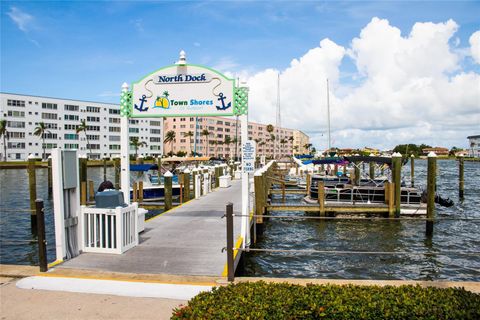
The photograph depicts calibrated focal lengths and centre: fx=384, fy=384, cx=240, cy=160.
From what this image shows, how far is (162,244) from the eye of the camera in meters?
10.0

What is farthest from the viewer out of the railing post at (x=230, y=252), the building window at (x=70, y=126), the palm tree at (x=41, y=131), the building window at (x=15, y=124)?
the building window at (x=70, y=126)

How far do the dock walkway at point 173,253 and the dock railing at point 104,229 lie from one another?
0.66 feet

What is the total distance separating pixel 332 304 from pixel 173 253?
5.40 meters

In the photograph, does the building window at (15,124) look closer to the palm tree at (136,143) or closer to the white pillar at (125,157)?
the palm tree at (136,143)

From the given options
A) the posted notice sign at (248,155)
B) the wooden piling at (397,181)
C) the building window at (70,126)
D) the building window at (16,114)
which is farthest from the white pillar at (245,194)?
the building window at (70,126)

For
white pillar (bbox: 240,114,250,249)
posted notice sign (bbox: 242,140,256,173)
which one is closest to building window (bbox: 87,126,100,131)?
white pillar (bbox: 240,114,250,249)

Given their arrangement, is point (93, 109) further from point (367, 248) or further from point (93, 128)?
point (367, 248)

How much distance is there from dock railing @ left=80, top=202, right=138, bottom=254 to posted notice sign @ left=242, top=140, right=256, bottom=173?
3282 millimetres

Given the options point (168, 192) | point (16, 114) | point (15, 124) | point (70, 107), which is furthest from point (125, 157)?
point (70, 107)

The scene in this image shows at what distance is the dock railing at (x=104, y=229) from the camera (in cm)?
878

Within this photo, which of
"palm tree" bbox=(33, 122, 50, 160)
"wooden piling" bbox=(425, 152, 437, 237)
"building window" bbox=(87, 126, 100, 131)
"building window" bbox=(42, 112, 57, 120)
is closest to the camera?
"wooden piling" bbox=(425, 152, 437, 237)

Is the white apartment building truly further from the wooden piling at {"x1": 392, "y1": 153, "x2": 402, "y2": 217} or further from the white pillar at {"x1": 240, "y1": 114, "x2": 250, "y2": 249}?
the white pillar at {"x1": 240, "y1": 114, "x2": 250, "y2": 249}

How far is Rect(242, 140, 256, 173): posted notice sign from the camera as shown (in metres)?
10.4

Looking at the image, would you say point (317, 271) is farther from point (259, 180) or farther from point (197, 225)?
point (259, 180)
